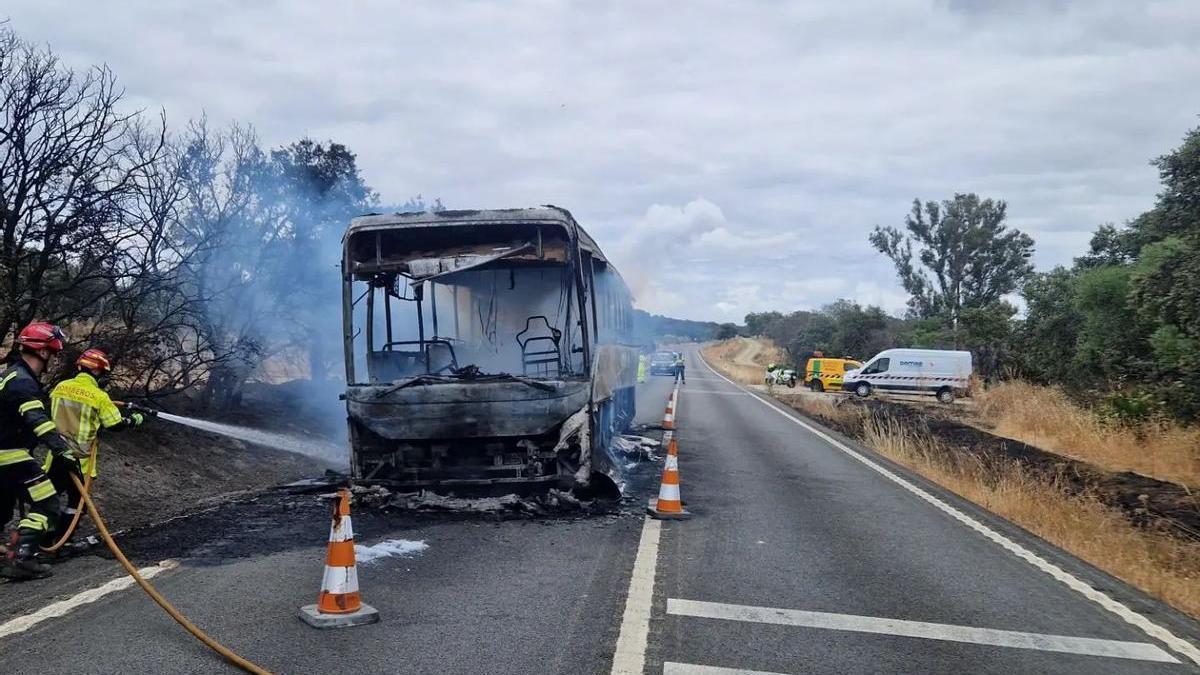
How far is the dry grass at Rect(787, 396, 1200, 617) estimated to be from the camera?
6.81m

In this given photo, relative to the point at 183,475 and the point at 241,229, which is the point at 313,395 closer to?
the point at 241,229

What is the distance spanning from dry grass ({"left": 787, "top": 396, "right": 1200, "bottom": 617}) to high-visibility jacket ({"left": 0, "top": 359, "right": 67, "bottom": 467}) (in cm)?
744

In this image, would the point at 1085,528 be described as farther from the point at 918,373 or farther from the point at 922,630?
the point at 918,373

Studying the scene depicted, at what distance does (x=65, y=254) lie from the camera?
8.93 m

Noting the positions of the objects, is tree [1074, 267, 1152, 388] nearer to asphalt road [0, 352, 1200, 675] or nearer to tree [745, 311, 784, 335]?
asphalt road [0, 352, 1200, 675]

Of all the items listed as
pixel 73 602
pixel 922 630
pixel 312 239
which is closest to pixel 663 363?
pixel 312 239

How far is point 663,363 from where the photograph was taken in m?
49.5

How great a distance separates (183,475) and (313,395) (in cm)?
782

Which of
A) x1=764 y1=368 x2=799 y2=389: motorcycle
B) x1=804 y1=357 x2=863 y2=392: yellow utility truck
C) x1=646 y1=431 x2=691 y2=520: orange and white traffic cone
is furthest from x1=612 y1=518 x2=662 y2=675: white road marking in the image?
x1=764 y1=368 x2=799 y2=389: motorcycle

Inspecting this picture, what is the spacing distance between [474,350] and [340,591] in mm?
5853

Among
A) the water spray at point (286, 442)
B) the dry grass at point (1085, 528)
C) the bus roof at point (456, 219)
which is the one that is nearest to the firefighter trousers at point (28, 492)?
the bus roof at point (456, 219)

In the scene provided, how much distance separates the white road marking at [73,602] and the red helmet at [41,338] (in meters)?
1.60

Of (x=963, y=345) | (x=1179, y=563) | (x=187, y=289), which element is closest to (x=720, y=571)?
(x=1179, y=563)

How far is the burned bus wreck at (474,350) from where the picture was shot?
852cm
